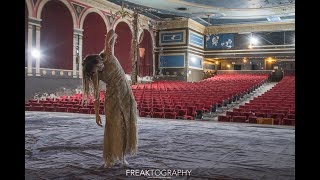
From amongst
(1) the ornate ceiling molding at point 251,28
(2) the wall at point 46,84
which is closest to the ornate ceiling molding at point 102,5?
(2) the wall at point 46,84

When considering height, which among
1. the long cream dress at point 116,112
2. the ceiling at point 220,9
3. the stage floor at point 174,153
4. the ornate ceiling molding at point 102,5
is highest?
the ceiling at point 220,9

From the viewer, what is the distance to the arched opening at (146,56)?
24.7 meters

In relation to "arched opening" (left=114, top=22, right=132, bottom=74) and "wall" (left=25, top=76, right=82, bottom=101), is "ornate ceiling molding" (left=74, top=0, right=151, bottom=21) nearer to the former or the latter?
"arched opening" (left=114, top=22, right=132, bottom=74)

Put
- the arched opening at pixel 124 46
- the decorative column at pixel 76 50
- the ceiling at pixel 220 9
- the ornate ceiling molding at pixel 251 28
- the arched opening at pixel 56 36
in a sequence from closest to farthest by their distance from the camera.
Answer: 1. the arched opening at pixel 56 36
2. the decorative column at pixel 76 50
3. the ceiling at pixel 220 9
4. the arched opening at pixel 124 46
5. the ornate ceiling molding at pixel 251 28

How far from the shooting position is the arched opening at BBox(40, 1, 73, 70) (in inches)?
634

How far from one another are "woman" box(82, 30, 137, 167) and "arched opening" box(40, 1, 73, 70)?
13099mm

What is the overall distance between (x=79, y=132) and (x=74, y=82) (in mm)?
11656

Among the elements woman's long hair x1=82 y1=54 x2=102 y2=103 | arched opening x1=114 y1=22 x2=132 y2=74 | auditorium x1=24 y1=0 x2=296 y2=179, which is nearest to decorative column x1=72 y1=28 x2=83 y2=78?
auditorium x1=24 y1=0 x2=296 y2=179

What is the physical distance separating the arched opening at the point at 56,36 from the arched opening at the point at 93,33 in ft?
4.33

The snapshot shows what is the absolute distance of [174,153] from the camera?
15.8 ft

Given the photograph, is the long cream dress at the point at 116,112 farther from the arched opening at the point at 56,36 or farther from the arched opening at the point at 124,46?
the arched opening at the point at 124,46

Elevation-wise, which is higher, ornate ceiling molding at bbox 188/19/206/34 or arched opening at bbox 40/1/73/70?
ornate ceiling molding at bbox 188/19/206/34

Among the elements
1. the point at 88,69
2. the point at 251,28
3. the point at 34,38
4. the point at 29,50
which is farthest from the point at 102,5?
the point at 88,69
